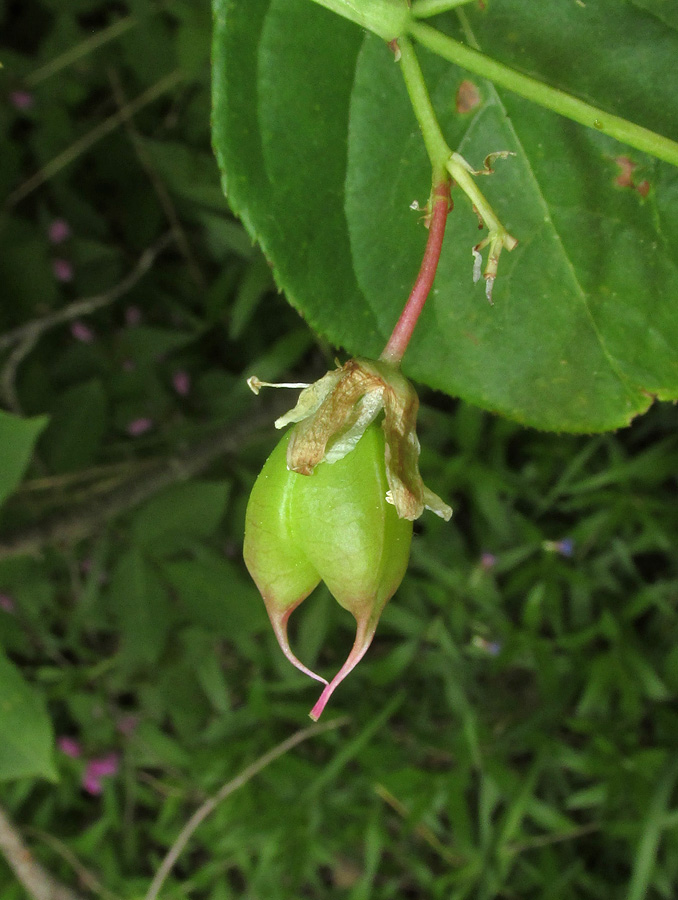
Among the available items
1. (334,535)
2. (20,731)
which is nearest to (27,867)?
(20,731)

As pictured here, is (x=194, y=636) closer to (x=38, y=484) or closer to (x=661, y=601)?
(x=38, y=484)

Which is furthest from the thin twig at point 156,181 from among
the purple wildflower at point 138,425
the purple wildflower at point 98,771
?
the purple wildflower at point 98,771

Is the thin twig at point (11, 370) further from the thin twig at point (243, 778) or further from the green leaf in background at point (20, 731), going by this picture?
the thin twig at point (243, 778)

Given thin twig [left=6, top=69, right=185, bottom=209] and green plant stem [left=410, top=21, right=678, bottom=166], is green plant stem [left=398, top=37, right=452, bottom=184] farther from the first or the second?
thin twig [left=6, top=69, right=185, bottom=209]

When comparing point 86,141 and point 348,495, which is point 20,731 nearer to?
point 348,495

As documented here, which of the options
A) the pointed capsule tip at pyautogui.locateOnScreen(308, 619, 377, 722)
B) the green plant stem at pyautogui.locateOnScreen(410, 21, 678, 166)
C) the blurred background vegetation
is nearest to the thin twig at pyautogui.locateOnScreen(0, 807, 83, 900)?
the blurred background vegetation

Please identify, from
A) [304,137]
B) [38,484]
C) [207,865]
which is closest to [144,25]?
[38,484]
